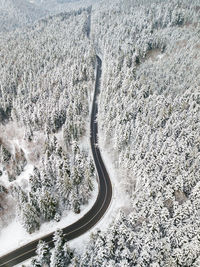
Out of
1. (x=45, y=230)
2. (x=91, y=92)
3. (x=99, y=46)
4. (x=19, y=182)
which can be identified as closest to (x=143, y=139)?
(x=45, y=230)

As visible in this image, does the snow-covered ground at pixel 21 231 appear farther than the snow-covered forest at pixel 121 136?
Yes

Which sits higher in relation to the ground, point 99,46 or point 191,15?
point 191,15

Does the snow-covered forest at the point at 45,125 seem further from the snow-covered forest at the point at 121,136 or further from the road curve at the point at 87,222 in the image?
the road curve at the point at 87,222

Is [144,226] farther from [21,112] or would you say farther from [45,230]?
[21,112]

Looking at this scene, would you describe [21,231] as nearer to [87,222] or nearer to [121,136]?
[87,222]

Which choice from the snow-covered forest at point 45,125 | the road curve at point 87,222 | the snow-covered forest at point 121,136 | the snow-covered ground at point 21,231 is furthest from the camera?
the snow-covered forest at point 45,125

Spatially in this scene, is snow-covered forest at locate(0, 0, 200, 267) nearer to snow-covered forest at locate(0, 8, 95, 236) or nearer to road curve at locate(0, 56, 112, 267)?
snow-covered forest at locate(0, 8, 95, 236)

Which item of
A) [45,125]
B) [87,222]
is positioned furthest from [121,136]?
[45,125]

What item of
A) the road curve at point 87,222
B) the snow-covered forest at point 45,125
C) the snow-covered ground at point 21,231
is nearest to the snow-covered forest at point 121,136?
the snow-covered forest at point 45,125
